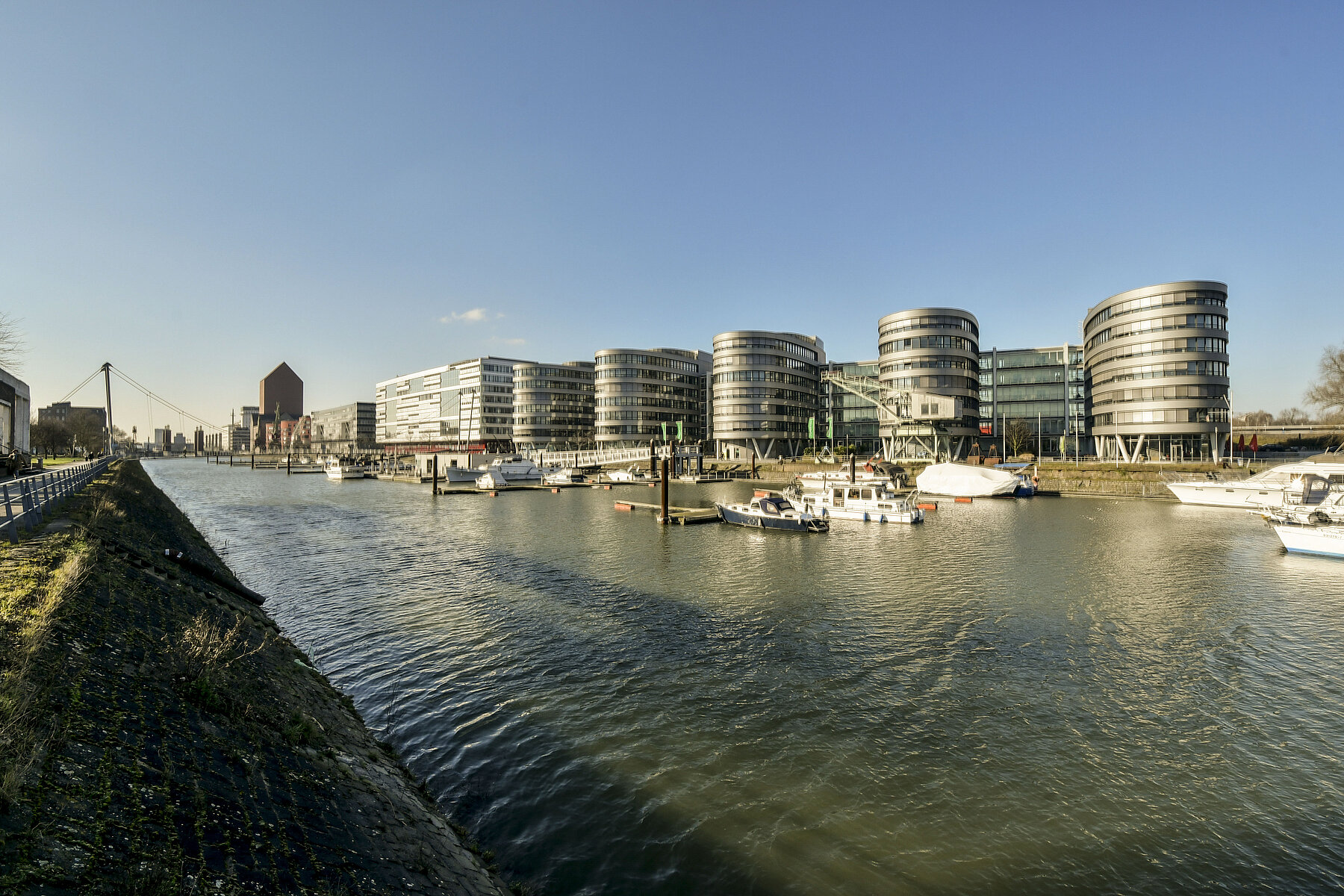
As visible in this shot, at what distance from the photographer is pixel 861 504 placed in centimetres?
5475

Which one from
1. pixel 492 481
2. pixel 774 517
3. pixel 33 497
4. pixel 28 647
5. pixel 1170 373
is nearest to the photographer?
pixel 28 647

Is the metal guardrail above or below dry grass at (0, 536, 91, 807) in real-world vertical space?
above

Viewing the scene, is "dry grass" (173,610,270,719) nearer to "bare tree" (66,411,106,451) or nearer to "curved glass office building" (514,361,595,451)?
"bare tree" (66,411,106,451)

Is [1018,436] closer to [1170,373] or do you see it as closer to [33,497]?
[1170,373]

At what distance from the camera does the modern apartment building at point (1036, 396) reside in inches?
5310

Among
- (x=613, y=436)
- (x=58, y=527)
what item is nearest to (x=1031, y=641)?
(x=58, y=527)

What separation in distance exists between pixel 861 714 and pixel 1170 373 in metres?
108

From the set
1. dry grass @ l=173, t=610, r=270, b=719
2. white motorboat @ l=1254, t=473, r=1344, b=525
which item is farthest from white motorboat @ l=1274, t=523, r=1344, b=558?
dry grass @ l=173, t=610, r=270, b=719

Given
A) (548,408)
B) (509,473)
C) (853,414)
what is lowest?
(509,473)

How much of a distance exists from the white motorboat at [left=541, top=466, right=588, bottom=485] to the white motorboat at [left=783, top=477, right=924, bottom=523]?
5490 cm

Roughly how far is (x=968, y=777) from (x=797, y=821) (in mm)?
A: 4234

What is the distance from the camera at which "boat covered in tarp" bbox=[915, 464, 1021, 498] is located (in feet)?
259

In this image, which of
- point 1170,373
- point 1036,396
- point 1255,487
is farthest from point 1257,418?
point 1255,487

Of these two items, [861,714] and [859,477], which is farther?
[859,477]
